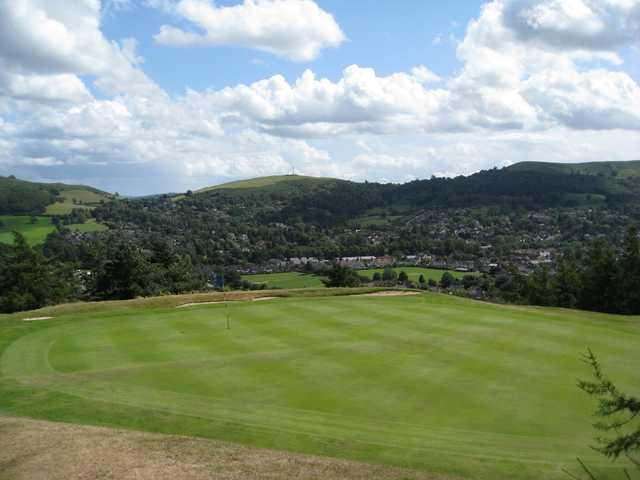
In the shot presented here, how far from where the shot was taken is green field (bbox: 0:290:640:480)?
470 inches

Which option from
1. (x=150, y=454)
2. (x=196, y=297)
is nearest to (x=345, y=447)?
(x=150, y=454)

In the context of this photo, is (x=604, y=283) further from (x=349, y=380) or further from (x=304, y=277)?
(x=304, y=277)

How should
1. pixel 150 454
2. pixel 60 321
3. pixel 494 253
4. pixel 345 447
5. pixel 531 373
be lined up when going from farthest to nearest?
pixel 494 253 < pixel 60 321 < pixel 531 373 < pixel 345 447 < pixel 150 454

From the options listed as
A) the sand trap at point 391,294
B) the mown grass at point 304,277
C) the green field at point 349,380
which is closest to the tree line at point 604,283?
the green field at point 349,380

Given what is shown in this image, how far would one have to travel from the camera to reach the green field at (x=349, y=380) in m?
11.9

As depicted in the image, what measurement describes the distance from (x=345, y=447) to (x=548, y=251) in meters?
150

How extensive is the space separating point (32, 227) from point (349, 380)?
161 m

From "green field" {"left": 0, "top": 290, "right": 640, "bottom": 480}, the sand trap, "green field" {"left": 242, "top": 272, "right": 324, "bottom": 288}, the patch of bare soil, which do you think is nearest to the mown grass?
"green field" {"left": 242, "top": 272, "right": 324, "bottom": 288}

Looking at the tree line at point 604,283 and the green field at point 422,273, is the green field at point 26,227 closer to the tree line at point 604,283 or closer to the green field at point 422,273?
the green field at point 422,273

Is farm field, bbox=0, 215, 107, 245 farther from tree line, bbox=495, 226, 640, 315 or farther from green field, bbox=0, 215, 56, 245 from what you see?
→ tree line, bbox=495, 226, 640, 315

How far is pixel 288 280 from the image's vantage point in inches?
4075

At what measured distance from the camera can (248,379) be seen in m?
16.7

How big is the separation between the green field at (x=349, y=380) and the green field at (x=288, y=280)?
6676 centimetres

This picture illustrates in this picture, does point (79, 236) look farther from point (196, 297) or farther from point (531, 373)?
point (531, 373)
